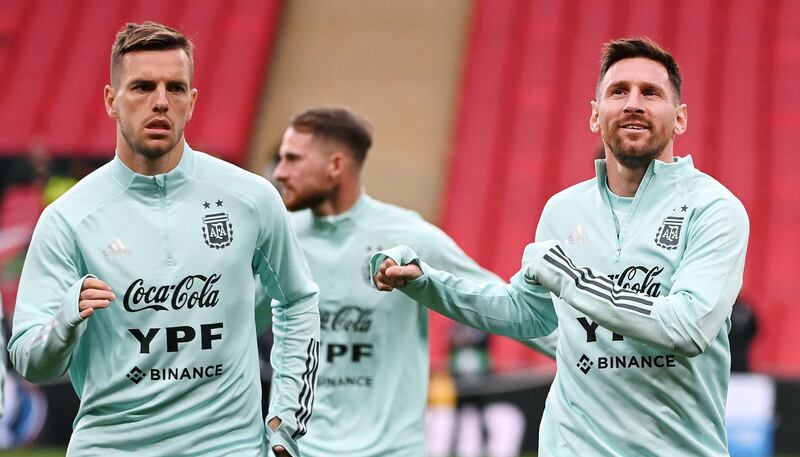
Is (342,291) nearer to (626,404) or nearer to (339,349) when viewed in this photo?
(339,349)

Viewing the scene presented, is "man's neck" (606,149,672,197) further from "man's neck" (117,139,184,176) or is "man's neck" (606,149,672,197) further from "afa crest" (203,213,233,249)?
"man's neck" (117,139,184,176)

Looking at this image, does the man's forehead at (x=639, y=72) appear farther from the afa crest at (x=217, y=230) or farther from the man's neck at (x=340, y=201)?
the man's neck at (x=340, y=201)

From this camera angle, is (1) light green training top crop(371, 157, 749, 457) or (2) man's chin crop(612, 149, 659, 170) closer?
(1) light green training top crop(371, 157, 749, 457)

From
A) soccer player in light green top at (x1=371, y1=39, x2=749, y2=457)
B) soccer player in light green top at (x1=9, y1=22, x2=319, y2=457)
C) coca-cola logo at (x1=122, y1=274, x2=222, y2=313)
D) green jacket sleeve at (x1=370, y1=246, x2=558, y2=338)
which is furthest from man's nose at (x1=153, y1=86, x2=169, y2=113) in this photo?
green jacket sleeve at (x1=370, y1=246, x2=558, y2=338)

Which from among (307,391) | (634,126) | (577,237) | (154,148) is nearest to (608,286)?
(577,237)

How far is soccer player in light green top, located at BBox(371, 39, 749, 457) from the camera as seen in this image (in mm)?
3982

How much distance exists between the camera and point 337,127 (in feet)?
20.6

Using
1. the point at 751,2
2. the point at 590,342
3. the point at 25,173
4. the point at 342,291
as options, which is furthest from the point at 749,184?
the point at 590,342

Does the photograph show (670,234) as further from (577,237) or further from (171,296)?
(171,296)

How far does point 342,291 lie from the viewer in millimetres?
5957

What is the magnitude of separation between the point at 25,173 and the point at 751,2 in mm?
9255

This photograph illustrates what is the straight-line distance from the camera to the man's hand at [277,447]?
4223 millimetres

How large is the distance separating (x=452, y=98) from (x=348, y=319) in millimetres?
10952

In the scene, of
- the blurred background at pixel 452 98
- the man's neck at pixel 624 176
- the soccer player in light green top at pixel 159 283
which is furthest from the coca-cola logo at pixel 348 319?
the blurred background at pixel 452 98
